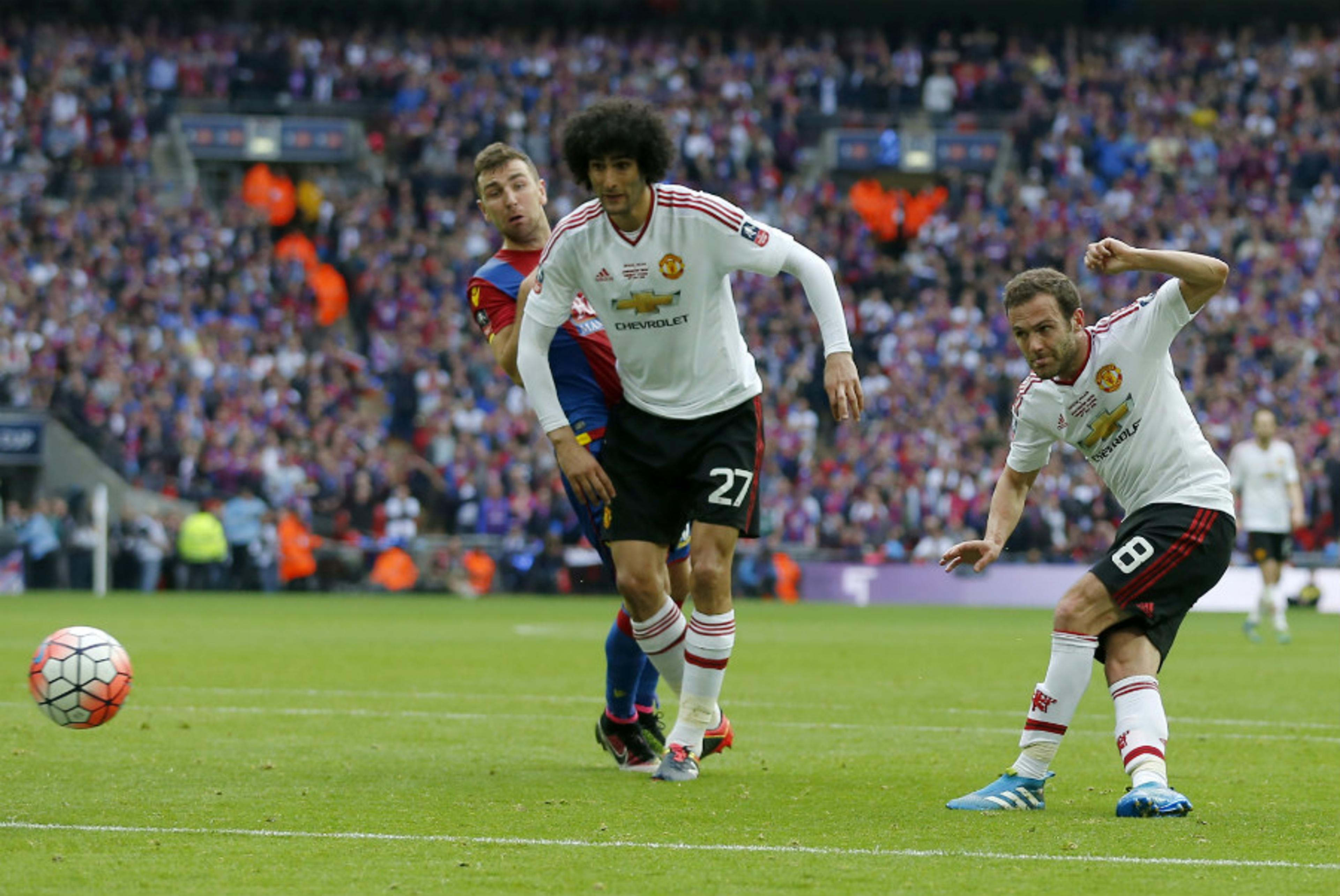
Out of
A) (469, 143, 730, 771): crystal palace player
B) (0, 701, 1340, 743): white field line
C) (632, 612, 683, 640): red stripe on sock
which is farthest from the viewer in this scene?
(0, 701, 1340, 743): white field line

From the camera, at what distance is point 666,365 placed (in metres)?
8.17

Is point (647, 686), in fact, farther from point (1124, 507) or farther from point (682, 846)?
point (682, 846)

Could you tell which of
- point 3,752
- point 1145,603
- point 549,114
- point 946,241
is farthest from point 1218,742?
point 549,114

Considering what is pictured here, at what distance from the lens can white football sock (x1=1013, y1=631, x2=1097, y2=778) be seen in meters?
7.35

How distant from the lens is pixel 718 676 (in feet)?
27.2

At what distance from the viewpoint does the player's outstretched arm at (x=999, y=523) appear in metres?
7.43

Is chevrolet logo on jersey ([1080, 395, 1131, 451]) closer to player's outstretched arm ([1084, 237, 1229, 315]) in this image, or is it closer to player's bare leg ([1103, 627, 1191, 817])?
player's outstretched arm ([1084, 237, 1229, 315])

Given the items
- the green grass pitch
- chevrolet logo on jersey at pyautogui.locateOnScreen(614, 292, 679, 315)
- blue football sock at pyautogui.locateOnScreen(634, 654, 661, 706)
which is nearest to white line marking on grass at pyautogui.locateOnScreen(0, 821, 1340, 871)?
the green grass pitch

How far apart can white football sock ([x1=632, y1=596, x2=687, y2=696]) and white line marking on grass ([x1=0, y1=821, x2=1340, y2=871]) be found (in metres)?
2.10

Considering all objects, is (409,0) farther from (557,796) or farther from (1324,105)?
(557,796)

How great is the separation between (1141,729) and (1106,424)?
45.3 inches

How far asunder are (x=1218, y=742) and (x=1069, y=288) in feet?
12.3

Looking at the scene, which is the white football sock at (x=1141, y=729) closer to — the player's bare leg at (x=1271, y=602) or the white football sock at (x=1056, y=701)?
the white football sock at (x=1056, y=701)

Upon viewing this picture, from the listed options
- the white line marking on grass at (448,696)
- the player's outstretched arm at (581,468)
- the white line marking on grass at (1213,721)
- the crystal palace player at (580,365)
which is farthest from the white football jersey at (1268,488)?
the player's outstretched arm at (581,468)
